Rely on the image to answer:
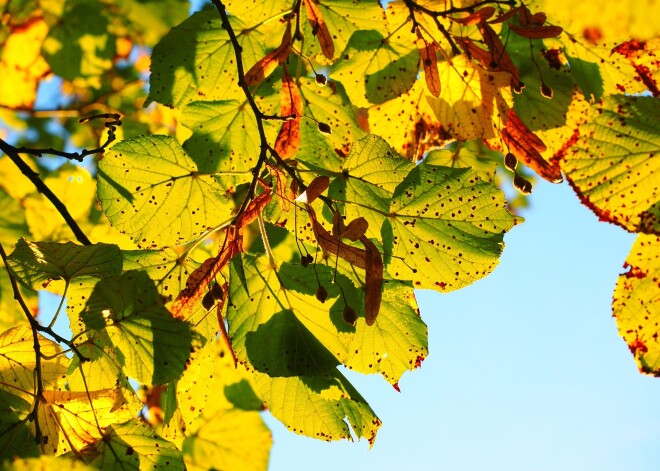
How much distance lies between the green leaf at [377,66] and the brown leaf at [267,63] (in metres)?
0.17

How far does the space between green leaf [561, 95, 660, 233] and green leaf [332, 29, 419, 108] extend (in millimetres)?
309

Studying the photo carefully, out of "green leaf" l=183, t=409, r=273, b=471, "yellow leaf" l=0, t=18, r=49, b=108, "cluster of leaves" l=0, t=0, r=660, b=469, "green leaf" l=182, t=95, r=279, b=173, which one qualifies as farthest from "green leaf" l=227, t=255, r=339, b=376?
"yellow leaf" l=0, t=18, r=49, b=108

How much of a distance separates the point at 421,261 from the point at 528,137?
9.7 inches

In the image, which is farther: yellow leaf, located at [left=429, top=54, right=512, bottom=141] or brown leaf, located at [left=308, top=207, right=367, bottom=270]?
yellow leaf, located at [left=429, top=54, right=512, bottom=141]

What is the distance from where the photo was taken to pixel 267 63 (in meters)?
0.92

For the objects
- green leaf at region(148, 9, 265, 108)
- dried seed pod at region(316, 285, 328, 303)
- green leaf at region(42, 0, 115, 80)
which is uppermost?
green leaf at region(42, 0, 115, 80)

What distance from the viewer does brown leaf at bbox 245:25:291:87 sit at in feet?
2.98

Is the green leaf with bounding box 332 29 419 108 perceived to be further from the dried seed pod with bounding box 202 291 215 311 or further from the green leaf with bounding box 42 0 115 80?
the green leaf with bounding box 42 0 115 80

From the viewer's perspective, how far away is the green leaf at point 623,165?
0.94 m

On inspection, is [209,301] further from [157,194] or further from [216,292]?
[157,194]

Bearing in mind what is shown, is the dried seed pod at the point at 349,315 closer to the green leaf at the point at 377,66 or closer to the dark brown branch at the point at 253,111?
the dark brown branch at the point at 253,111

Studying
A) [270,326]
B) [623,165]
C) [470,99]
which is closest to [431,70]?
[470,99]

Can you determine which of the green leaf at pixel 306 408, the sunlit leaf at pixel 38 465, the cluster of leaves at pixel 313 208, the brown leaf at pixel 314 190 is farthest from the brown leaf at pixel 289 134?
the sunlit leaf at pixel 38 465

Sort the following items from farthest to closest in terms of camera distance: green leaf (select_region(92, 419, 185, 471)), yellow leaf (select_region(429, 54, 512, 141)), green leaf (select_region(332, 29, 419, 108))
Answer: green leaf (select_region(332, 29, 419, 108)), yellow leaf (select_region(429, 54, 512, 141)), green leaf (select_region(92, 419, 185, 471))
